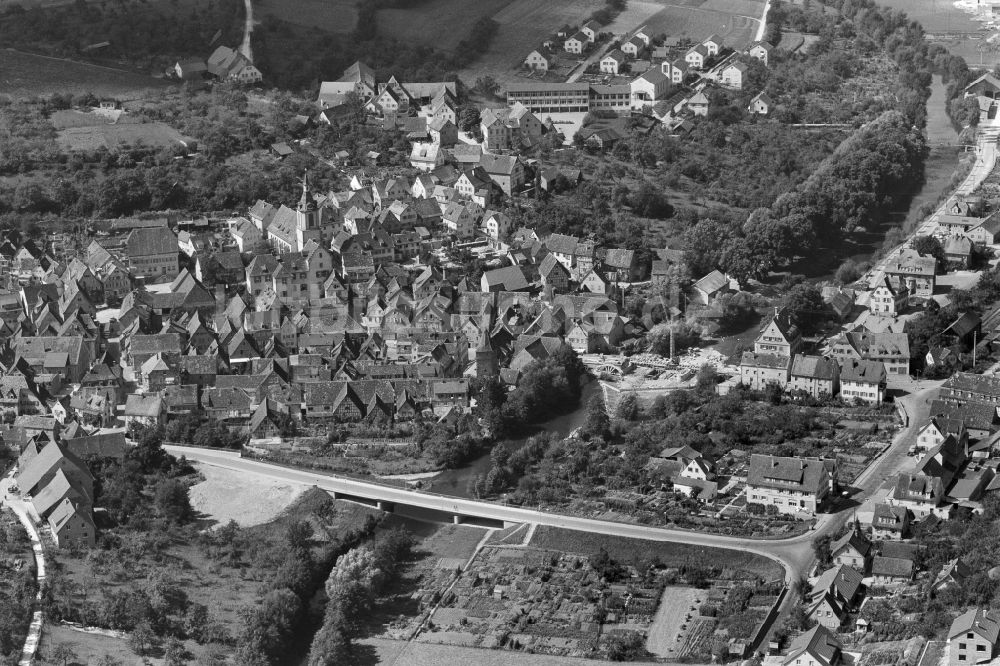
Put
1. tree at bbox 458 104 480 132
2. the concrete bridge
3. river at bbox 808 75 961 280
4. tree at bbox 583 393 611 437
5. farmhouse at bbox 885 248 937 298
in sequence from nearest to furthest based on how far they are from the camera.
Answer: the concrete bridge, tree at bbox 583 393 611 437, farmhouse at bbox 885 248 937 298, river at bbox 808 75 961 280, tree at bbox 458 104 480 132

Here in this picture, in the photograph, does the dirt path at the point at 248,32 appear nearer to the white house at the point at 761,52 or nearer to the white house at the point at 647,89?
the white house at the point at 647,89

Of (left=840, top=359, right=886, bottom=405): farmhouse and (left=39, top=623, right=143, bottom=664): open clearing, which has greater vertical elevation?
(left=840, top=359, right=886, bottom=405): farmhouse

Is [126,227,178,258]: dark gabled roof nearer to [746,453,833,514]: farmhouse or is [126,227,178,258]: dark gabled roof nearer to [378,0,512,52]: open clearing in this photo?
[746,453,833,514]: farmhouse

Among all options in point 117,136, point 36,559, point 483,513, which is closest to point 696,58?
point 117,136

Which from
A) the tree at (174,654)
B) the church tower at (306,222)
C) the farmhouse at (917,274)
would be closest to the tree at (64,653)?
the tree at (174,654)

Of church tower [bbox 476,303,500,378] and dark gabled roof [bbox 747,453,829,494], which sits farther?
church tower [bbox 476,303,500,378]

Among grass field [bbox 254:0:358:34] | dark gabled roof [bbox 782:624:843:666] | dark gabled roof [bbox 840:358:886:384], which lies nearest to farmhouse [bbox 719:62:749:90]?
grass field [bbox 254:0:358:34]

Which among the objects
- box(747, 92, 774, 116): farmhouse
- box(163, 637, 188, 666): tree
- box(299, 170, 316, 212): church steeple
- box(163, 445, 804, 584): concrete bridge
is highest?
box(747, 92, 774, 116): farmhouse

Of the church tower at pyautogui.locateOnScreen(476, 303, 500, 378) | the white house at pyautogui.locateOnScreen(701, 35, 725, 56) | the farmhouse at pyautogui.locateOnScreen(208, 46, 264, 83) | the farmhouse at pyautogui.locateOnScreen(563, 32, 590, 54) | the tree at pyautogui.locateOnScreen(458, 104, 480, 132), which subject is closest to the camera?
the church tower at pyautogui.locateOnScreen(476, 303, 500, 378)
